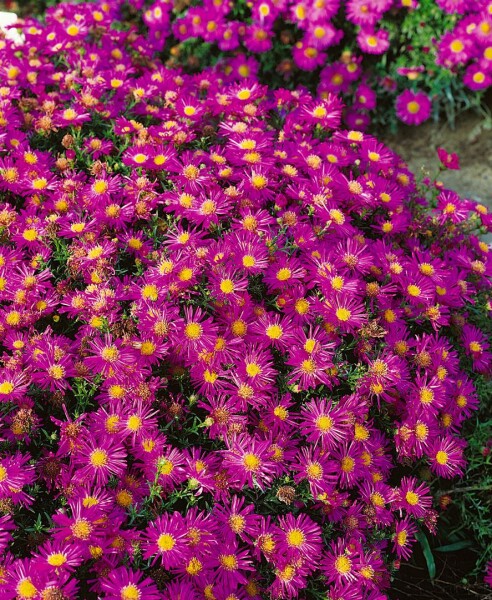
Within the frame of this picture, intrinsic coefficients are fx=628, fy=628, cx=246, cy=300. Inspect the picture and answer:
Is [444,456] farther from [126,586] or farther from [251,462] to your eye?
[126,586]

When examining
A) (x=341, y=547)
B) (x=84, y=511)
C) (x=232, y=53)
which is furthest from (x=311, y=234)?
(x=232, y=53)

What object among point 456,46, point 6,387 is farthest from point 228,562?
point 456,46

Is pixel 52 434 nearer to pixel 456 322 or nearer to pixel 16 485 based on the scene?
pixel 16 485

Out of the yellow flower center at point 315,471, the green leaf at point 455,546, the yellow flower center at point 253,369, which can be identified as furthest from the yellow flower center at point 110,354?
the green leaf at point 455,546

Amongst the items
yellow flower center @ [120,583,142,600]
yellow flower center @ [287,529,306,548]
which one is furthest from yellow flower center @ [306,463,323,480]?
yellow flower center @ [120,583,142,600]

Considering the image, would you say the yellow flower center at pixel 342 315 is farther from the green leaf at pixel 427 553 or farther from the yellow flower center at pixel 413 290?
the green leaf at pixel 427 553

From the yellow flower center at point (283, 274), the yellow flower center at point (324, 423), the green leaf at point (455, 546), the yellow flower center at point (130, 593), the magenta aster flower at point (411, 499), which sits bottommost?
the green leaf at point (455, 546)

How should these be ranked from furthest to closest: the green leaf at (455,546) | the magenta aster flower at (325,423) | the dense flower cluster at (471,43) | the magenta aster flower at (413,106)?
the magenta aster flower at (413,106), the dense flower cluster at (471,43), the green leaf at (455,546), the magenta aster flower at (325,423)

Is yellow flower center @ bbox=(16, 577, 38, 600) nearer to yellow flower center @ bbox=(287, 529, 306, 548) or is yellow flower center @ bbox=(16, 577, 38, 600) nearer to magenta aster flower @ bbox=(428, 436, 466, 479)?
yellow flower center @ bbox=(287, 529, 306, 548)
